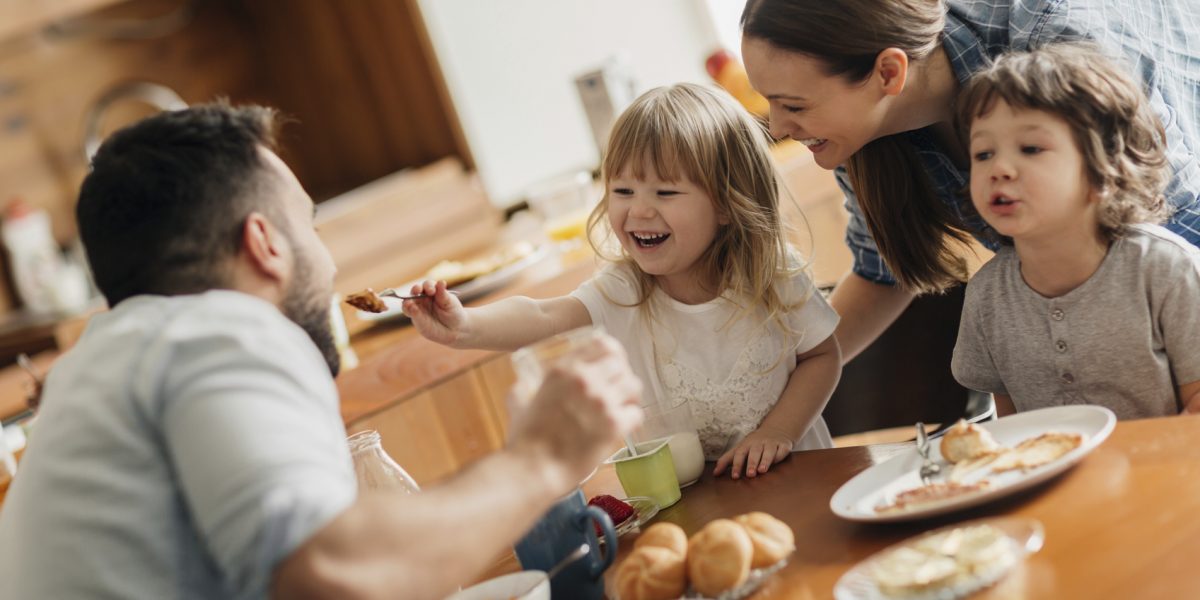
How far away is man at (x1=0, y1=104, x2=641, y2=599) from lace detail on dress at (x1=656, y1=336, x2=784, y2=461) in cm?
74

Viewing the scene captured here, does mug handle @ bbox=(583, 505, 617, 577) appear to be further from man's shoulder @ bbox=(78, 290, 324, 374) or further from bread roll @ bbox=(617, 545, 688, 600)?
man's shoulder @ bbox=(78, 290, 324, 374)

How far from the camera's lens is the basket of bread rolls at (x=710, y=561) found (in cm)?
108

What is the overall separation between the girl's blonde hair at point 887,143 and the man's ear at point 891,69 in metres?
0.01

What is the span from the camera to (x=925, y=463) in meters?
1.24

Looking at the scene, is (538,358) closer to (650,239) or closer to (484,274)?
(650,239)

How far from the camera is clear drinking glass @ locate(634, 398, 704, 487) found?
1466 mm

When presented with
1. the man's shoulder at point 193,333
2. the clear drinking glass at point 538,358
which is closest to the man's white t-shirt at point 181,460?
the man's shoulder at point 193,333

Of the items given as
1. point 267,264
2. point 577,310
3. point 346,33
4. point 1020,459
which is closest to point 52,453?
point 267,264

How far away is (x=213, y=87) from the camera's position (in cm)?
388

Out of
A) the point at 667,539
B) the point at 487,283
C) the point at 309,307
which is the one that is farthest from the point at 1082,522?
the point at 487,283

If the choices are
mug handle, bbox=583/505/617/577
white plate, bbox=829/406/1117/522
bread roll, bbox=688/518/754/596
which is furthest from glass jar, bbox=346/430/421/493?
white plate, bbox=829/406/1117/522

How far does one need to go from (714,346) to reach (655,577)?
27.5 inches

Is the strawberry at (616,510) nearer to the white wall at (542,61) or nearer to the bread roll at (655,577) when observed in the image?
the bread roll at (655,577)

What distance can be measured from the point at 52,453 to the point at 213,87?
3151mm
